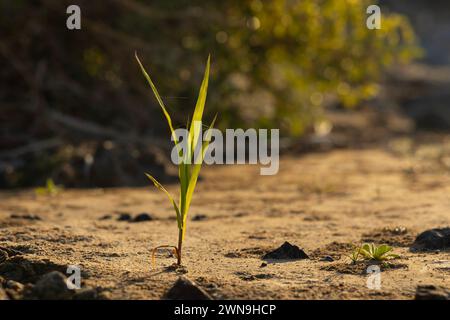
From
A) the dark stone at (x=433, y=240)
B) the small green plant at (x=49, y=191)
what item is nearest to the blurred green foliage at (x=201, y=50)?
the small green plant at (x=49, y=191)

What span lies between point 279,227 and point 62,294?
1.63 metres

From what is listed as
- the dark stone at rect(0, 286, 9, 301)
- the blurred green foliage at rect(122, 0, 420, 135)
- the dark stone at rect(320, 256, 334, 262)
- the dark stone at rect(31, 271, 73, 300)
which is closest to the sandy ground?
the dark stone at rect(320, 256, 334, 262)

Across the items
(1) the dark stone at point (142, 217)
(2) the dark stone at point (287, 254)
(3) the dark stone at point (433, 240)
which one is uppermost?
(1) the dark stone at point (142, 217)

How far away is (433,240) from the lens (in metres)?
3.08

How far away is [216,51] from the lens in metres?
7.16

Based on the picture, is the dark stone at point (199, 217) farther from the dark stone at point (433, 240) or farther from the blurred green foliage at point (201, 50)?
the blurred green foliage at point (201, 50)

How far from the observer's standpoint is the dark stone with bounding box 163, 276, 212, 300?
225cm

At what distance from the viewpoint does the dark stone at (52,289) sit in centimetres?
225

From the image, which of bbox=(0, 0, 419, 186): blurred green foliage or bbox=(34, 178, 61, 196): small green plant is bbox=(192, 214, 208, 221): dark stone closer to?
bbox=(34, 178, 61, 196): small green plant

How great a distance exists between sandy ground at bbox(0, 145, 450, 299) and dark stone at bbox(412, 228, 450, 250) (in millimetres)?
65

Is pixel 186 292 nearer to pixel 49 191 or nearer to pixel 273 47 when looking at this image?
pixel 49 191

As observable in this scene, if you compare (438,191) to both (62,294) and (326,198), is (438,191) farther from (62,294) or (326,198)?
(62,294)

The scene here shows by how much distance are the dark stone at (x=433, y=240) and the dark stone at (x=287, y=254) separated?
562mm
